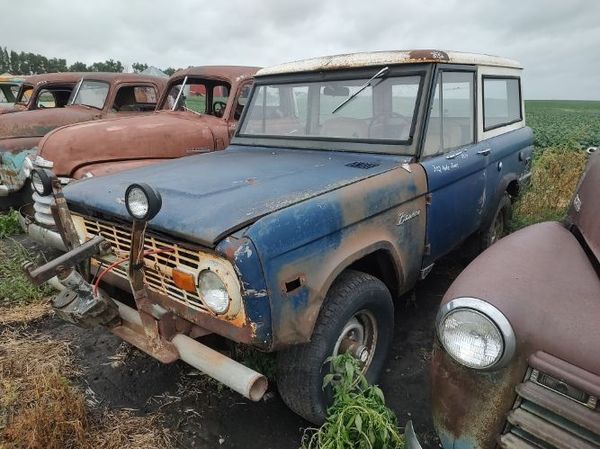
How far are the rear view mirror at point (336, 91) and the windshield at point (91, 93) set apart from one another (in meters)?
4.66

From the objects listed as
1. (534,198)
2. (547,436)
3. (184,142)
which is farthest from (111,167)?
(534,198)

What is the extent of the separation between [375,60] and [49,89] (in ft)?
22.9

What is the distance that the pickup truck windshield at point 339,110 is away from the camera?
305cm

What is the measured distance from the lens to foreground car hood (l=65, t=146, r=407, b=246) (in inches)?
78.7

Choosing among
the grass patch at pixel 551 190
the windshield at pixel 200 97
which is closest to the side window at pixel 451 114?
the grass patch at pixel 551 190

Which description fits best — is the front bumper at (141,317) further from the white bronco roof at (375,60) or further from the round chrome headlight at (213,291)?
the white bronco roof at (375,60)

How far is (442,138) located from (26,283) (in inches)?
151

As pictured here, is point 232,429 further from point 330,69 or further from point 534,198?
point 534,198

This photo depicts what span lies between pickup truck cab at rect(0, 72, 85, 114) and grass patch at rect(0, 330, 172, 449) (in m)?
5.86

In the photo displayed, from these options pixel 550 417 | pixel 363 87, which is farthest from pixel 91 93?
pixel 550 417

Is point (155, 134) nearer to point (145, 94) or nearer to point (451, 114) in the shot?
point (145, 94)

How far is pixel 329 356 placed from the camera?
7.51 ft

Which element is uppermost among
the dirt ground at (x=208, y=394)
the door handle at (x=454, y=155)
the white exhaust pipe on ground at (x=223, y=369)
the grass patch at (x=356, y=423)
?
the door handle at (x=454, y=155)

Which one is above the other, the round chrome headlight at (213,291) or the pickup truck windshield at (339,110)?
the pickup truck windshield at (339,110)
